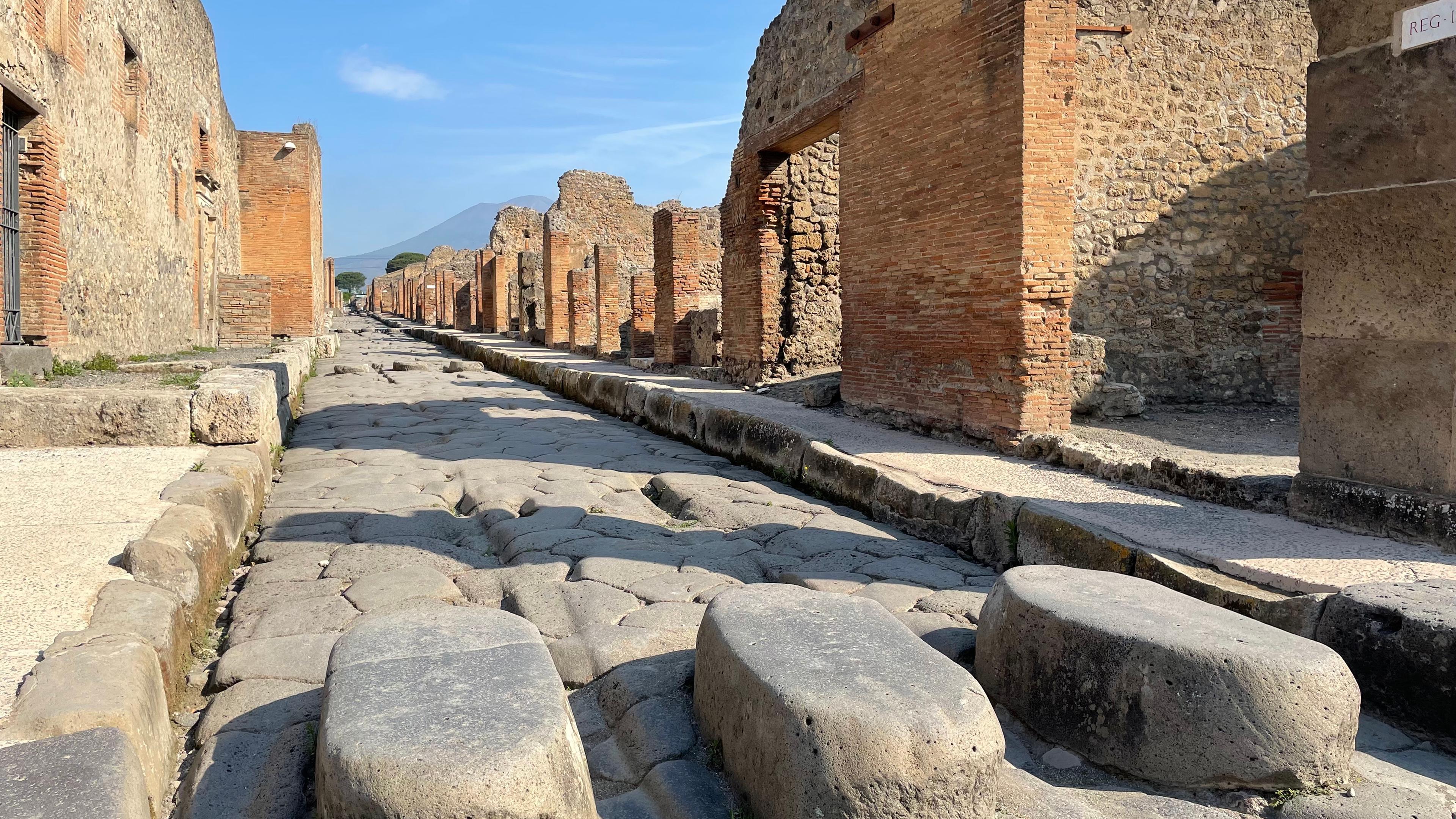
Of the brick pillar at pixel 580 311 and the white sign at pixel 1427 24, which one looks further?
the brick pillar at pixel 580 311

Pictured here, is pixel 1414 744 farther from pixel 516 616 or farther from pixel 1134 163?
pixel 1134 163

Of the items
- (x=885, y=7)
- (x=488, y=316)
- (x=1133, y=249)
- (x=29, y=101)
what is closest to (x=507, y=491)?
(x=885, y=7)

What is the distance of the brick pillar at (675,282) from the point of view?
1160 cm

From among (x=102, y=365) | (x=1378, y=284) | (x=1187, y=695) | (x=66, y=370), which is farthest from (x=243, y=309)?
(x=1187, y=695)

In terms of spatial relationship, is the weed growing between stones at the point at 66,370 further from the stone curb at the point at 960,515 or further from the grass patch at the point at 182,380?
the stone curb at the point at 960,515

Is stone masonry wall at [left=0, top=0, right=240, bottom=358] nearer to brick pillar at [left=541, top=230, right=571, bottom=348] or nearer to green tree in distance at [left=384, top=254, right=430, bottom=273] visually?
brick pillar at [left=541, top=230, right=571, bottom=348]

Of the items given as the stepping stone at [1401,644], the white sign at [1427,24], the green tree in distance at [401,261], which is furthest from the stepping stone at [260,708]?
the green tree in distance at [401,261]

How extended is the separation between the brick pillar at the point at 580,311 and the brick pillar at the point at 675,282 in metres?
3.84

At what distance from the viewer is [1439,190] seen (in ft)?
10.00

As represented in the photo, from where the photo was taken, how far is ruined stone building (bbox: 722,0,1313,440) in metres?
5.30

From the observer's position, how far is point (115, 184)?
9.19 m

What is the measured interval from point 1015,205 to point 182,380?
17.2ft

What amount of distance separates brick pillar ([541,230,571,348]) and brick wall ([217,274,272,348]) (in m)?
5.05

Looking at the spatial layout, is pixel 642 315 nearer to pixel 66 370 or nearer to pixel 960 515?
pixel 66 370
